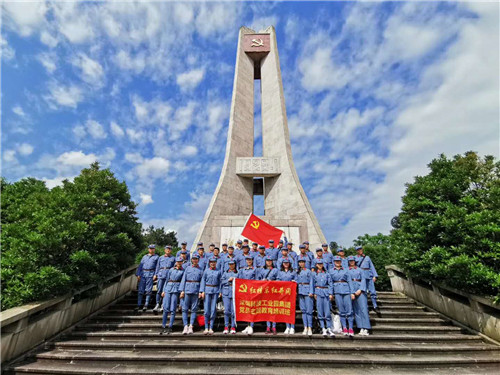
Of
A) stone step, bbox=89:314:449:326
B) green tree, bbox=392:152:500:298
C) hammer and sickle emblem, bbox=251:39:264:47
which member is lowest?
stone step, bbox=89:314:449:326

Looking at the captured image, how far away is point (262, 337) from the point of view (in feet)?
15.9

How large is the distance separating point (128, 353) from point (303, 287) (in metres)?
3.54

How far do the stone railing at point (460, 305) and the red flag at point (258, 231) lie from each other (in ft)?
14.6

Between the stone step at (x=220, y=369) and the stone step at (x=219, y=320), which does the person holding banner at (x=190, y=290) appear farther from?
the stone step at (x=220, y=369)

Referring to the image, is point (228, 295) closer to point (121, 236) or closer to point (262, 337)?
point (262, 337)

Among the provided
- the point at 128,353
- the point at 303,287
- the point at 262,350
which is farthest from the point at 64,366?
the point at 303,287

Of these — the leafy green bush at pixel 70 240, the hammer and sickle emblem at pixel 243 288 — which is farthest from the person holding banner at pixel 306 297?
the leafy green bush at pixel 70 240

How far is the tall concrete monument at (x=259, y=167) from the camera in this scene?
1123cm

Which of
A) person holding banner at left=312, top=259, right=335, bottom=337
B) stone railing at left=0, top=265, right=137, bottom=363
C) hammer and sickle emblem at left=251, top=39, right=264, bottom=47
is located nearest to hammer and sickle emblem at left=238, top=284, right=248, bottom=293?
person holding banner at left=312, top=259, right=335, bottom=337

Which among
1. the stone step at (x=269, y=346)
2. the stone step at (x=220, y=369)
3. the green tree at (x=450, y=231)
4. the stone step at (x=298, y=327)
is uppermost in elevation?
the green tree at (x=450, y=231)

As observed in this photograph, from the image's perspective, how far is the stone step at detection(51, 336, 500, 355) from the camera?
4.46 metres

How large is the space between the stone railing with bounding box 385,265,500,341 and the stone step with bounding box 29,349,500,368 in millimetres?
779

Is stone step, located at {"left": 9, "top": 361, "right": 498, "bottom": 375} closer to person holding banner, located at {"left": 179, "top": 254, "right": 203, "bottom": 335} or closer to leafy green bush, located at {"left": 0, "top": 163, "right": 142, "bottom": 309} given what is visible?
person holding banner, located at {"left": 179, "top": 254, "right": 203, "bottom": 335}

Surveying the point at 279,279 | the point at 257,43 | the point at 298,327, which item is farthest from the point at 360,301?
the point at 257,43
